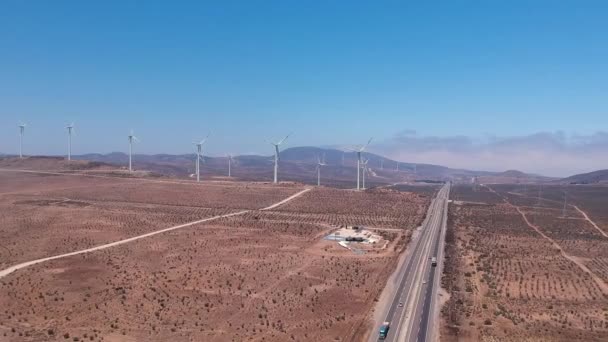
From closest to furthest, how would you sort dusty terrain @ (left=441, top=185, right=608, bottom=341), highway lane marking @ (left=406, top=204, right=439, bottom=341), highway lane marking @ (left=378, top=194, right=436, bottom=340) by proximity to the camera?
highway lane marking @ (left=406, top=204, right=439, bottom=341) → dusty terrain @ (left=441, top=185, right=608, bottom=341) → highway lane marking @ (left=378, top=194, right=436, bottom=340)

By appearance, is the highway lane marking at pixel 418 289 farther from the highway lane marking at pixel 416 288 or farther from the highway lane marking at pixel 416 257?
the highway lane marking at pixel 416 257

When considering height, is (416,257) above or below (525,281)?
above

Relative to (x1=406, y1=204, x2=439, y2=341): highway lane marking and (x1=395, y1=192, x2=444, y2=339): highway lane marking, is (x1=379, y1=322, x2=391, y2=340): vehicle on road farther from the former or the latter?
(x1=406, y1=204, x2=439, y2=341): highway lane marking

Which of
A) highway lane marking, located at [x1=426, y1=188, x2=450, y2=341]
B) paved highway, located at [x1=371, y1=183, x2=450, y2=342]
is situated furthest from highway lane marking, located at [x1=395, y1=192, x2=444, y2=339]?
highway lane marking, located at [x1=426, y1=188, x2=450, y2=341]

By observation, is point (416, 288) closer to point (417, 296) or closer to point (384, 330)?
point (417, 296)

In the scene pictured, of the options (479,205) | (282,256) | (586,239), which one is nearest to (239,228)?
(282,256)

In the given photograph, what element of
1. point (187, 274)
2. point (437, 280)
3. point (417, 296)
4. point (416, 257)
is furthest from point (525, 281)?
point (187, 274)

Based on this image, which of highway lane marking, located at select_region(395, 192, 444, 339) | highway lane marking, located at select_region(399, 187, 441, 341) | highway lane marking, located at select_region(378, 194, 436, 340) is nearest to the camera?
highway lane marking, located at select_region(399, 187, 441, 341)
